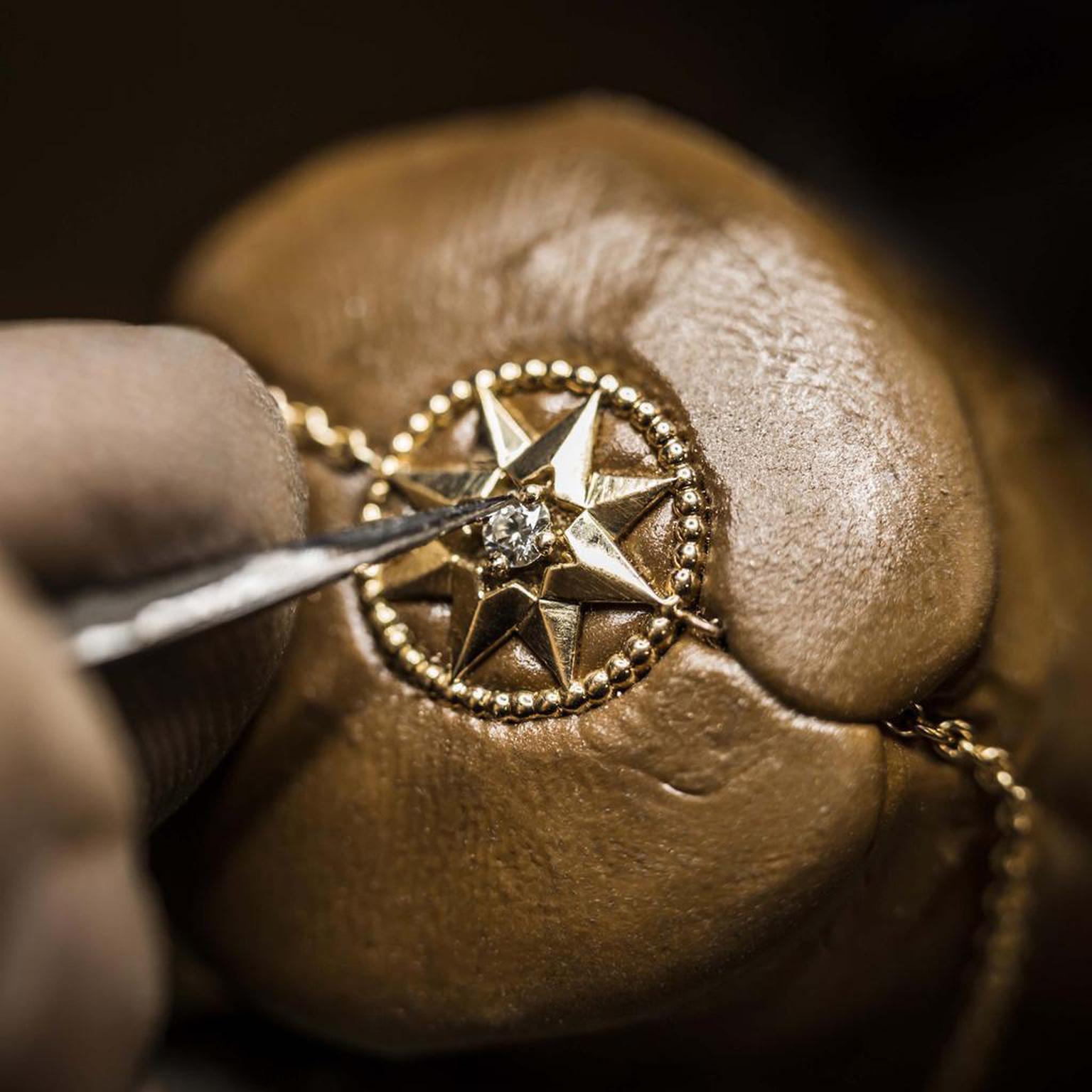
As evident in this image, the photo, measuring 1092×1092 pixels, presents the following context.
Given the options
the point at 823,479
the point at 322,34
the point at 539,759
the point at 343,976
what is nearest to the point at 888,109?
the point at 322,34

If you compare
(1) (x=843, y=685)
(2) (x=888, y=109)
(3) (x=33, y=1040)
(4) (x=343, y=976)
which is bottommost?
(4) (x=343, y=976)

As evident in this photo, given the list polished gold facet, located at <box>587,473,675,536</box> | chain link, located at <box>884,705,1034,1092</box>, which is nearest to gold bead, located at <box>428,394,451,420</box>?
polished gold facet, located at <box>587,473,675,536</box>

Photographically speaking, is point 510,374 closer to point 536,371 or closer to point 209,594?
point 536,371

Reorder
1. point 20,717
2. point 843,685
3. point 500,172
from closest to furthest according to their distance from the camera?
point 20,717 < point 843,685 < point 500,172

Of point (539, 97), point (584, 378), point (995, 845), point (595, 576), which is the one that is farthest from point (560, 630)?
point (539, 97)

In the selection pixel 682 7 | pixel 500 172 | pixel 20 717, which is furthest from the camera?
pixel 682 7

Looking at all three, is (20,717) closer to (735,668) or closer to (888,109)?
(735,668)
